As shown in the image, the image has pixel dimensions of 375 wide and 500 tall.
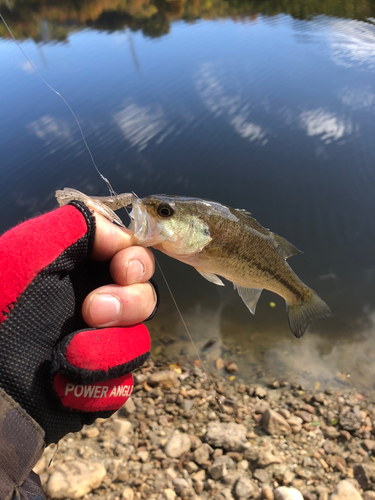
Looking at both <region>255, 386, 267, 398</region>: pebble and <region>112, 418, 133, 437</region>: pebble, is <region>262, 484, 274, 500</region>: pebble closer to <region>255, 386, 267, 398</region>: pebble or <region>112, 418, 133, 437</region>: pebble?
<region>255, 386, 267, 398</region>: pebble

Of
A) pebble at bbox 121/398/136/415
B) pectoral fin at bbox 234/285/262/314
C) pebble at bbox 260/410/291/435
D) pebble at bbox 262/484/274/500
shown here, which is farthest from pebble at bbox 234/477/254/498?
pectoral fin at bbox 234/285/262/314

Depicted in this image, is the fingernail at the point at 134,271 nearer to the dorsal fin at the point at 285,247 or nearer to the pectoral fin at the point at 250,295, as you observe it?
the pectoral fin at the point at 250,295

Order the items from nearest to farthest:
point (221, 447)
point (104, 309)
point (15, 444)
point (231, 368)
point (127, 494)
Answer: point (15, 444) → point (104, 309) → point (127, 494) → point (221, 447) → point (231, 368)

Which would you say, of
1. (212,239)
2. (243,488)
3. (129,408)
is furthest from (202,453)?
(212,239)

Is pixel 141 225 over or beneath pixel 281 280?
over

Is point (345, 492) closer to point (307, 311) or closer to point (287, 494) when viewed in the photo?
point (287, 494)

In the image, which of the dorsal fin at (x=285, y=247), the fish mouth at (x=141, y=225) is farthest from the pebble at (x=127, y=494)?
the dorsal fin at (x=285, y=247)

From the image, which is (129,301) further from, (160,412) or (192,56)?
(192,56)
